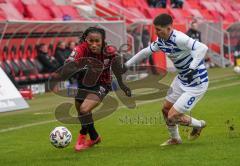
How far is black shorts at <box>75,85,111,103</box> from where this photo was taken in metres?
11.9

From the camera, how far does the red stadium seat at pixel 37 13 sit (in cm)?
2997

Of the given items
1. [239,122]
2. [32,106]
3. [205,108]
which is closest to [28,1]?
[32,106]

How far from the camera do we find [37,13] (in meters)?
30.2

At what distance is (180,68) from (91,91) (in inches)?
59.3

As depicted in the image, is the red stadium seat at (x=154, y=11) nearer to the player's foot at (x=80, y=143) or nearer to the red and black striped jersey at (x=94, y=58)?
the red and black striped jersey at (x=94, y=58)

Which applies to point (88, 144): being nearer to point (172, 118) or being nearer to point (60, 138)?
point (60, 138)

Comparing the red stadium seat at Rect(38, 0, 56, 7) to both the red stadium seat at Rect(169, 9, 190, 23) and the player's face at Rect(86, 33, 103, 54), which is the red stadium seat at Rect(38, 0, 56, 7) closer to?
the red stadium seat at Rect(169, 9, 190, 23)

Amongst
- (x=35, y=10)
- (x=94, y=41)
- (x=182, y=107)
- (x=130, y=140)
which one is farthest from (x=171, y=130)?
(x=35, y=10)

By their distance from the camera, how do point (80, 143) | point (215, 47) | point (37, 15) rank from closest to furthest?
1. point (80, 143)
2. point (37, 15)
3. point (215, 47)

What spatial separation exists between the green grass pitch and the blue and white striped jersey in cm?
112

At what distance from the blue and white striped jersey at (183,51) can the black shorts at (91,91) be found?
1041 millimetres

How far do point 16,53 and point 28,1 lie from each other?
14.4 ft

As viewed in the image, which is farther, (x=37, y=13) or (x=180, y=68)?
(x=37, y=13)

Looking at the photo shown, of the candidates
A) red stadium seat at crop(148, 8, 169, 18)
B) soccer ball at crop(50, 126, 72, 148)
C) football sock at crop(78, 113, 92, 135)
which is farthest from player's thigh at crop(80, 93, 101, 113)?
red stadium seat at crop(148, 8, 169, 18)
